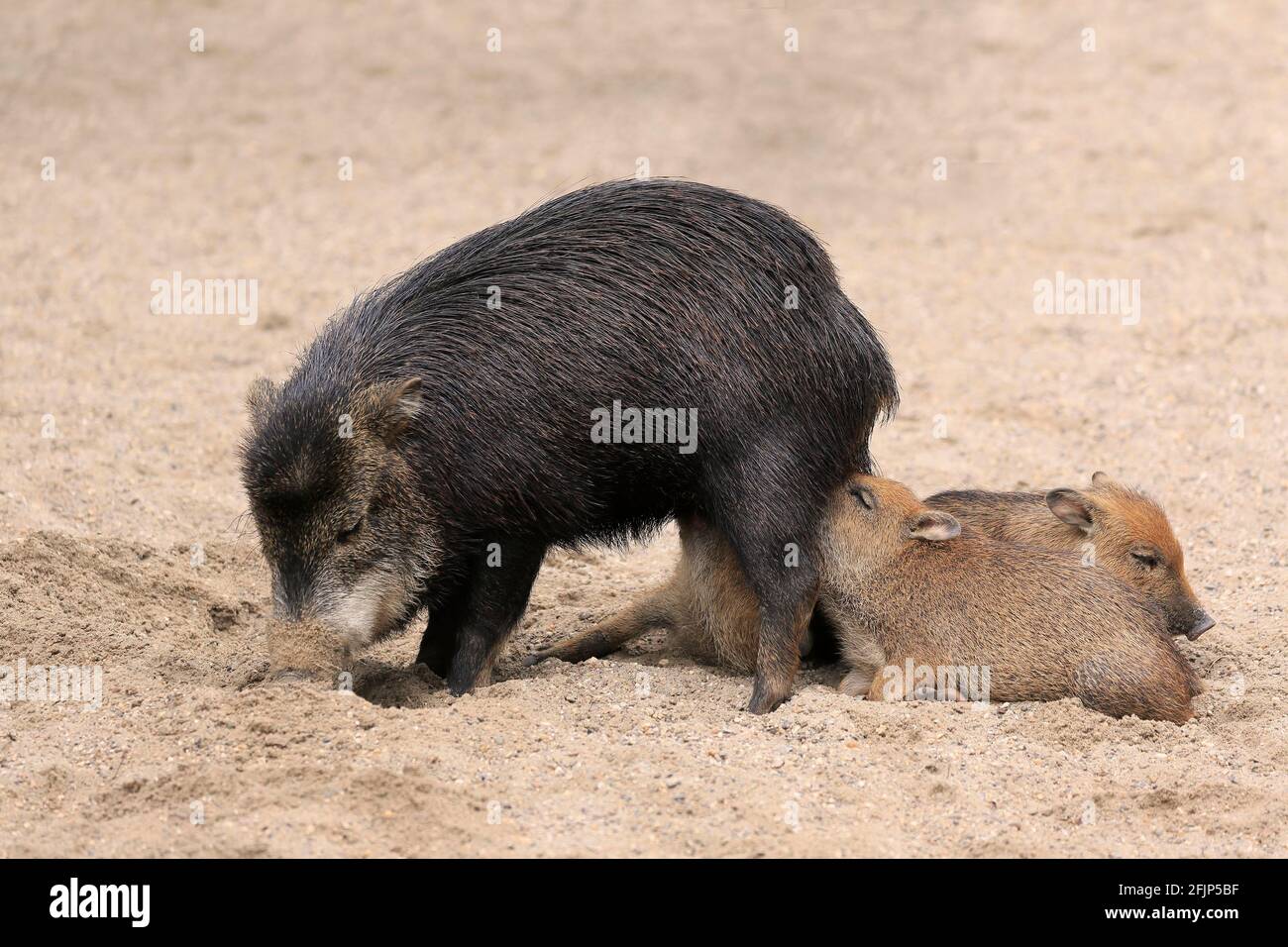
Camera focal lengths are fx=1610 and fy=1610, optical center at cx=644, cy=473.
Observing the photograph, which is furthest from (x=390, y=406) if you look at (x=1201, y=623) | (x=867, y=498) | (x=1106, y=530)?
(x=1201, y=623)

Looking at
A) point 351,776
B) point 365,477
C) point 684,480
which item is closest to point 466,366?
point 365,477

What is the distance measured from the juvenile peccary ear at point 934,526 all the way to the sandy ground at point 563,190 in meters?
0.76

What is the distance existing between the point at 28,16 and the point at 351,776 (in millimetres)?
11305

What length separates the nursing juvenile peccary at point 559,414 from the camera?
18.7 ft

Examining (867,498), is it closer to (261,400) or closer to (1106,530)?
(1106,530)

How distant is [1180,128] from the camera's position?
41.5 ft

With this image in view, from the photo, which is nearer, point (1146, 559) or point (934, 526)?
point (934, 526)

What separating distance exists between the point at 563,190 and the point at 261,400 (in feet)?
21.9

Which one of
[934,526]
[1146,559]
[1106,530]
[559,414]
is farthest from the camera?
[1106,530]

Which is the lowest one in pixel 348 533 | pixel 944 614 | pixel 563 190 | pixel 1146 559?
pixel 944 614

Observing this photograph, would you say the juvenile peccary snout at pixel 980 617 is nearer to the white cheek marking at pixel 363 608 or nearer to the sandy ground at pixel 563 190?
the sandy ground at pixel 563 190

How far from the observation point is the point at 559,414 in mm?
5844

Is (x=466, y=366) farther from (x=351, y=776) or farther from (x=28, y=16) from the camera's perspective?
(x=28, y=16)

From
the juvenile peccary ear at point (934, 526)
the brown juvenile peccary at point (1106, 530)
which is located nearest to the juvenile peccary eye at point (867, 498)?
the juvenile peccary ear at point (934, 526)
